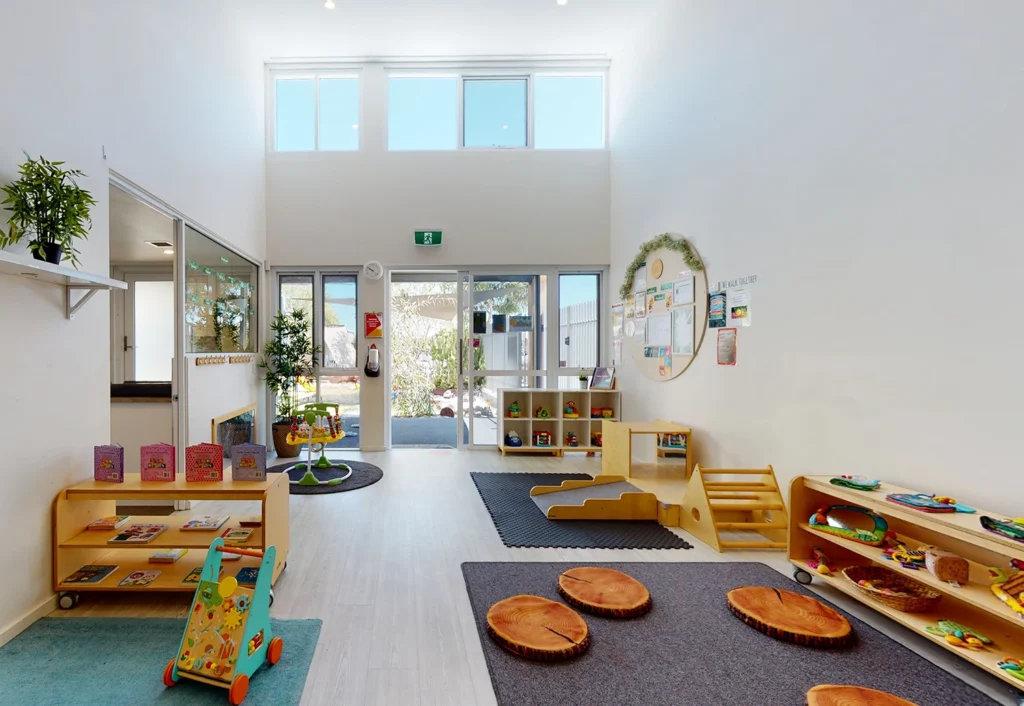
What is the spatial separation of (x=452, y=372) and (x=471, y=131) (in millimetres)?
3208

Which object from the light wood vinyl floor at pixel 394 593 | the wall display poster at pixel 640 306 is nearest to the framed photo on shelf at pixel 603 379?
the wall display poster at pixel 640 306

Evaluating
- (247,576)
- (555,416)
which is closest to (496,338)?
(555,416)

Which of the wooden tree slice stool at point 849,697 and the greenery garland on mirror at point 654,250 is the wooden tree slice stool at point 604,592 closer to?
the wooden tree slice stool at point 849,697

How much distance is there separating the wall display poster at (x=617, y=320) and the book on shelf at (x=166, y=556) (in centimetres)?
431

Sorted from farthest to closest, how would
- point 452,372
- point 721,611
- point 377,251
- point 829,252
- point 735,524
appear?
point 452,372
point 377,251
point 735,524
point 829,252
point 721,611

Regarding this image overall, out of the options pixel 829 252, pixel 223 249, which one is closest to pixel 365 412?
pixel 223 249

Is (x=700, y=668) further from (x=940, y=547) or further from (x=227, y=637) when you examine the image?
(x=227, y=637)

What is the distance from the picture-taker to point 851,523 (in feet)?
7.23

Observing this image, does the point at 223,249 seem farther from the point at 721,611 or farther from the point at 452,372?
the point at 721,611

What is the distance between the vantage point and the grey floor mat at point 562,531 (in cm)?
287

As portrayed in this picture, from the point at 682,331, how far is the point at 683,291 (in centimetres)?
34

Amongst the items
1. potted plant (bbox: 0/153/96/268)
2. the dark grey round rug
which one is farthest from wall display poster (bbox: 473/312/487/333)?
potted plant (bbox: 0/153/96/268)

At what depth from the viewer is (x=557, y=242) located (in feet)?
18.4

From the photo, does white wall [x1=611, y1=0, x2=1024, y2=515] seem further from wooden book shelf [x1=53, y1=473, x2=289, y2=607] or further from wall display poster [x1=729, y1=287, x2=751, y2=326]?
wooden book shelf [x1=53, y1=473, x2=289, y2=607]
